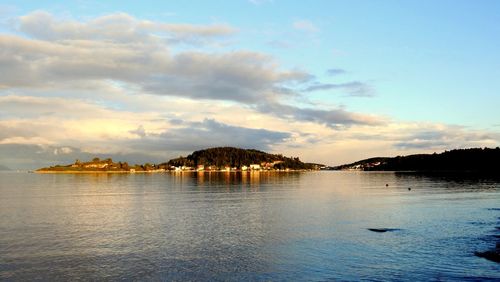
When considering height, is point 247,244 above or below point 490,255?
above

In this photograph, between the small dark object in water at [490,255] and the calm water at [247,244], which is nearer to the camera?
the calm water at [247,244]

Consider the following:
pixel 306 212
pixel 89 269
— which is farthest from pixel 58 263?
pixel 306 212

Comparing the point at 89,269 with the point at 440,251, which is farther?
the point at 440,251

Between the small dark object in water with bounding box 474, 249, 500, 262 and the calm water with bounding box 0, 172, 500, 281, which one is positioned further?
the small dark object in water with bounding box 474, 249, 500, 262

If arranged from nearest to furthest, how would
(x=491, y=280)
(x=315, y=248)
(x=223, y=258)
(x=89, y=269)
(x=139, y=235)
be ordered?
(x=491, y=280), (x=89, y=269), (x=223, y=258), (x=315, y=248), (x=139, y=235)

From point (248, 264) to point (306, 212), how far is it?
41.0m

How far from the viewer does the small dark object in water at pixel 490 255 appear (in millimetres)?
41872

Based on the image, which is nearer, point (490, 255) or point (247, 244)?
point (490, 255)

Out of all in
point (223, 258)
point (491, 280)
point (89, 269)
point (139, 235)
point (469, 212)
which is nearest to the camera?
point (491, 280)

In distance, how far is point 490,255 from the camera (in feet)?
142

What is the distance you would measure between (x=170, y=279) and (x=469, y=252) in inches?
1196

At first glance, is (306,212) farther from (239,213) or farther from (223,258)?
(223,258)

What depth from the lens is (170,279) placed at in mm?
36344

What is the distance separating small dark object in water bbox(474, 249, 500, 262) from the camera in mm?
41872
